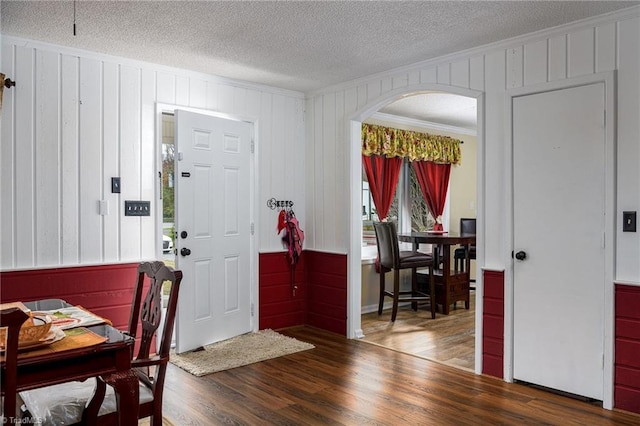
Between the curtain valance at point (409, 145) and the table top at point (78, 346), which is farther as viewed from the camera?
the curtain valance at point (409, 145)

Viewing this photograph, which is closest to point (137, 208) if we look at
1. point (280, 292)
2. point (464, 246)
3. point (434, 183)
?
point (280, 292)

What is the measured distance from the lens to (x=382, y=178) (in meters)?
6.30

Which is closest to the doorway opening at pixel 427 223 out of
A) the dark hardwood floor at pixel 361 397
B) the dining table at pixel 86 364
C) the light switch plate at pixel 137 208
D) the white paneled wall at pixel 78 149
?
the dark hardwood floor at pixel 361 397

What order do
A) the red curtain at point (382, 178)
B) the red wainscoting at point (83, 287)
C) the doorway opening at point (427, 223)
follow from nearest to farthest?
the red wainscoting at point (83, 287) → the doorway opening at point (427, 223) → the red curtain at point (382, 178)

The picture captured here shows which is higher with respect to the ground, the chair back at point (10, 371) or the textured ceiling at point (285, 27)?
the textured ceiling at point (285, 27)

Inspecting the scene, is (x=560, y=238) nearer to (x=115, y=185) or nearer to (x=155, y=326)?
(x=155, y=326)

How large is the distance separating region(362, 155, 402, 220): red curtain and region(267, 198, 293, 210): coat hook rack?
135cm

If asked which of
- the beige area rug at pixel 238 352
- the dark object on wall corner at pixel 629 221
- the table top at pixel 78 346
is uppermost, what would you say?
the dark object on wall corner at pixel 629 221

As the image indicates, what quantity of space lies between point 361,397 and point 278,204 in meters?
2.33

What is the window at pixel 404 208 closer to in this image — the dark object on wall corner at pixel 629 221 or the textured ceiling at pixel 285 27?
the textured ceiling at pixel 285 27

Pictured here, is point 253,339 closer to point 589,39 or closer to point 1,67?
point 1,67

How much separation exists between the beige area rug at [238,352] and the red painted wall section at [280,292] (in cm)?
23

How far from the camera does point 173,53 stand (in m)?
3.90

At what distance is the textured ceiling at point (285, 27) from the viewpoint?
2.97 m
